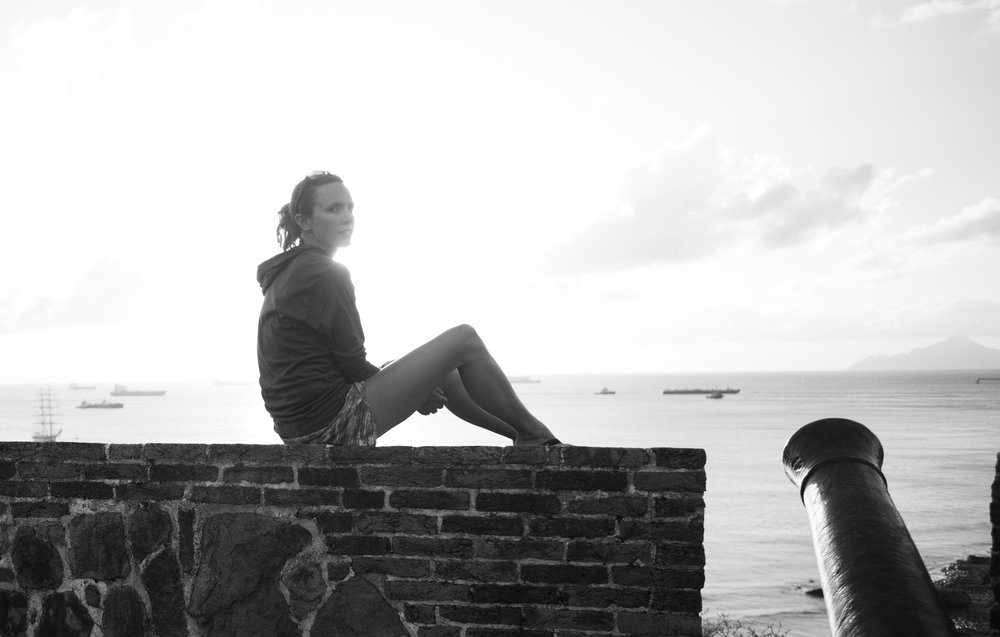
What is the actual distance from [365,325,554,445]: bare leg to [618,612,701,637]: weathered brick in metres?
0.82

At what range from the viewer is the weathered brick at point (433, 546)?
3.08m

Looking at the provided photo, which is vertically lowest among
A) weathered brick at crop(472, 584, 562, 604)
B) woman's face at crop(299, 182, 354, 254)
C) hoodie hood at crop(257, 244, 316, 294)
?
weathered brick at crop(472, 584, 562, 604)

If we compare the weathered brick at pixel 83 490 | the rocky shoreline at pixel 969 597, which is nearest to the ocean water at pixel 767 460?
the rocky shoreline at pixel 969 597

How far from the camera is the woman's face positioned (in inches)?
147

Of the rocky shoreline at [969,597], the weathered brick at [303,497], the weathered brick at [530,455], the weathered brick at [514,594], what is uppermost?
the weathered brick at [530,455]

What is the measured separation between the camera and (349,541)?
10.5ft

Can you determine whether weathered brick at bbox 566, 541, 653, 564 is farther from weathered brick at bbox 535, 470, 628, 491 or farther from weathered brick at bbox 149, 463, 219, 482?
weathered brick at bbox 149, 463, 219, 482

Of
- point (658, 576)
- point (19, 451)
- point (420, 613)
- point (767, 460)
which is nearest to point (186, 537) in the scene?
point (19, 451)

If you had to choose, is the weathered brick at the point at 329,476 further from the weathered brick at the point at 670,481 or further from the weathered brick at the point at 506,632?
the weathered brick at the point at 670,481

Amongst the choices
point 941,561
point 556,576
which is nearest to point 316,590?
point 556,576

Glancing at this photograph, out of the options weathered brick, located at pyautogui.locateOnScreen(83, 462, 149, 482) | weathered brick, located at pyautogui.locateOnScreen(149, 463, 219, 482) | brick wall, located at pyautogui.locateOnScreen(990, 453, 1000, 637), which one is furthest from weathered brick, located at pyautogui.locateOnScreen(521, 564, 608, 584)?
brick wall, located at pyautogui.locateOnScreen(990, 453, 1000, 637)

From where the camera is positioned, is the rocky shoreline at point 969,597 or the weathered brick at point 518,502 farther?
the rocky shoreline at point 969,597

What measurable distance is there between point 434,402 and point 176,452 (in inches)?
47.3

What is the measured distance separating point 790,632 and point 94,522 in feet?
51.0
